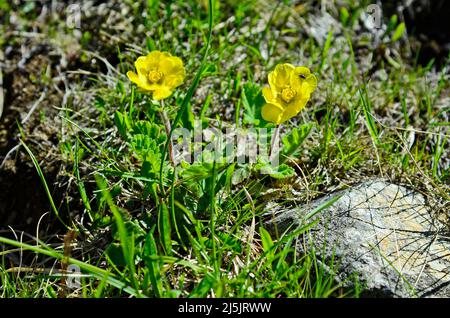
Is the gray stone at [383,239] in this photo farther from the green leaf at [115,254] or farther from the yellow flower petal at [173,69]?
the yellow flower petal at [173,69]

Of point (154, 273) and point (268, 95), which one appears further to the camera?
point (268, 95)

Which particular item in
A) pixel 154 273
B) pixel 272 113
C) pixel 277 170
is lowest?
pixel 154 273

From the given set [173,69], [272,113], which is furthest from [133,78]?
[272,113]

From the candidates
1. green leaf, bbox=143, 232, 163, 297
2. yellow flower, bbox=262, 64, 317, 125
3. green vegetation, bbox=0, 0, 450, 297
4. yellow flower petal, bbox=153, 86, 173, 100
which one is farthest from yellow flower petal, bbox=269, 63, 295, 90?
green leaf, bbox=143, 232, 163, 297

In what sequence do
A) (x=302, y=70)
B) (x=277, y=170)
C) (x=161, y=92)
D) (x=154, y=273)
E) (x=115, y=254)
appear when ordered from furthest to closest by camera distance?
(x=277, y=170) → (x=302, y=70) → (x=161, y=92) → (x=115, y=254) → (x=154, y=273)

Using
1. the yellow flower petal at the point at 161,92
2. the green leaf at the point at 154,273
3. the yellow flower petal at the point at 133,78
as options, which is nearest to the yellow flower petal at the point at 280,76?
the yellow flower petal at the point at 161,92

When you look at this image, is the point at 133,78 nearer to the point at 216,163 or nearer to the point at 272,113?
the point at 216,163
